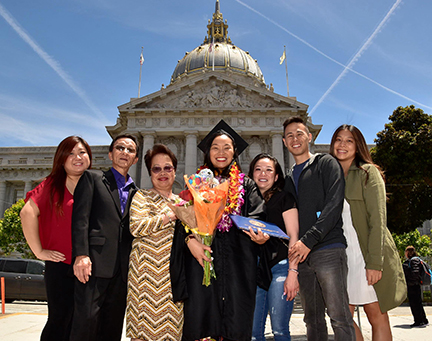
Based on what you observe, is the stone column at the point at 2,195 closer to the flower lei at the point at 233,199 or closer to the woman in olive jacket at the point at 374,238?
the flower lei at the point at 233,199

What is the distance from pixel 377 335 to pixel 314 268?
120 cm

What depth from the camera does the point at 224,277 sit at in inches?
133

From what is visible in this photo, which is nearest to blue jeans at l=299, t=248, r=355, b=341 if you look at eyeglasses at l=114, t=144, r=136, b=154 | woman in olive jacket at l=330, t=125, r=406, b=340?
woman in olive jacket at l=330, t=125, r=406, b=340

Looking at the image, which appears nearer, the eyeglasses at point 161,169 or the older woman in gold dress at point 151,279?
the older woman in gold dress at point 151,279

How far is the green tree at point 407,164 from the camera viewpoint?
15.7 meters

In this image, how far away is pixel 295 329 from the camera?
712 centimetres

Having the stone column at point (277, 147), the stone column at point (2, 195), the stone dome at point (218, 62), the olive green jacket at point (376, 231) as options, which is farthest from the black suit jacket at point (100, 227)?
the stone dome at point (218, 62)

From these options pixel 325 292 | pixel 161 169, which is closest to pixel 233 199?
pixel 161 169

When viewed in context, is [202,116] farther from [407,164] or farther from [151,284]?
[151,284]

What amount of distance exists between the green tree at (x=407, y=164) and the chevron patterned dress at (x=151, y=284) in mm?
14439

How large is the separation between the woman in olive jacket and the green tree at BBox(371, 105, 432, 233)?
12665 mm

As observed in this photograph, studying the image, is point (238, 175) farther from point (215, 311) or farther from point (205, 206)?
point (215, 311)

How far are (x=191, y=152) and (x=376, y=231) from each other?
2618 cm

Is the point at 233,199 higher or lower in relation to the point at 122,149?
lower
